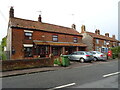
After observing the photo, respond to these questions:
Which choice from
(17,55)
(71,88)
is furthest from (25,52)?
(71,88)

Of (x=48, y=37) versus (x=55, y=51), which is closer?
(x=48, y=37)

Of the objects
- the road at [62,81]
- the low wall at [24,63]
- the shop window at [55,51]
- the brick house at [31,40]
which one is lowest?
the road at [62,81]

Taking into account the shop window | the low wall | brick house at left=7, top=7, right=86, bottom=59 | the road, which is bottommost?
the road

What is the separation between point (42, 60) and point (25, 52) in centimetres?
725

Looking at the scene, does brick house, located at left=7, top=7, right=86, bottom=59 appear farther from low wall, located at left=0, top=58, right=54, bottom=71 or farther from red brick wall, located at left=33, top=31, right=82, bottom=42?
low wall, located at left=0, top=58, right=54, bottom=71

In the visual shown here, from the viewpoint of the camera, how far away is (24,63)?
1333 centimetres

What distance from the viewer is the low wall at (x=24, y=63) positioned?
12102 millimetres

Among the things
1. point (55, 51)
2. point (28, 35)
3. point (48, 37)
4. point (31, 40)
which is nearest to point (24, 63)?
point (31, 40)

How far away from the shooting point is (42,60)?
14727 millimetres

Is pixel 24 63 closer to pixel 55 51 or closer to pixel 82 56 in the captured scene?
pixel 82 56

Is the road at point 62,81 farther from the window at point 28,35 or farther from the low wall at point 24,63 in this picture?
the window at point 28,35

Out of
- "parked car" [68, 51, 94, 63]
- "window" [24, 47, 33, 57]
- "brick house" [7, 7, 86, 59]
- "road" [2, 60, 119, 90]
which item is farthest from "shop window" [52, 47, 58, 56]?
"road" [2, 60, 119, 90]

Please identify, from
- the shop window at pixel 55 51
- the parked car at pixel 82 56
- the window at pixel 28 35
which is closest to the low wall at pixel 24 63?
the parked car at pixel 82 56

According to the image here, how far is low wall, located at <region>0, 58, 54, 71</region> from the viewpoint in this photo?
12102 mm
